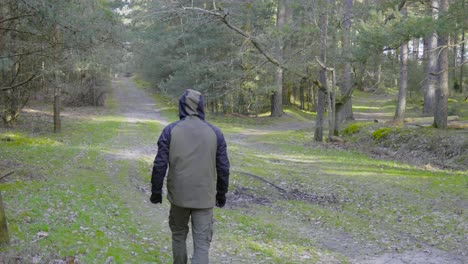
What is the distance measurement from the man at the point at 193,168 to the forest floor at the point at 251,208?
5.19 ft

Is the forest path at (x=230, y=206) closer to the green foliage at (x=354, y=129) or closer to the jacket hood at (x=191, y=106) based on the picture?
the jacket hood at (x=191, y=106)

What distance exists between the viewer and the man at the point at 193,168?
4.49m

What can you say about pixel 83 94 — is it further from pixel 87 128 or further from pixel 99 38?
pixel 99 38

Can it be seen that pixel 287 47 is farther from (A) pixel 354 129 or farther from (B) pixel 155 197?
(B) pixel 155 197

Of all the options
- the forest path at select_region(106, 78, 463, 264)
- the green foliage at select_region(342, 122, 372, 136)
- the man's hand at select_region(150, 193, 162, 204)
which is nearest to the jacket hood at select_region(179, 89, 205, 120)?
the man's hand at select_region(150, 193, 162, 204)

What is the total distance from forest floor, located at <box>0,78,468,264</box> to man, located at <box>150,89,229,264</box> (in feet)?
5.19

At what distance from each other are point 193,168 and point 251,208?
223 inches

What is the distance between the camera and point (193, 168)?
4.49 m

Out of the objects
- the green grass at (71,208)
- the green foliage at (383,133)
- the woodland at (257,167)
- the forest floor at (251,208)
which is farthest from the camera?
the green foliage at (383,133)

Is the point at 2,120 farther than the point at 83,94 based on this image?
No

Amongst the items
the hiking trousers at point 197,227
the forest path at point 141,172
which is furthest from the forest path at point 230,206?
the hiking trousers at point 197,227

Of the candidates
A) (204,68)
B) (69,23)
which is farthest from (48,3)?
(204,68)

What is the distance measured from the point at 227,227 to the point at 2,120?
15.5 meters

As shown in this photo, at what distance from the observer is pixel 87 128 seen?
71.4 ft
